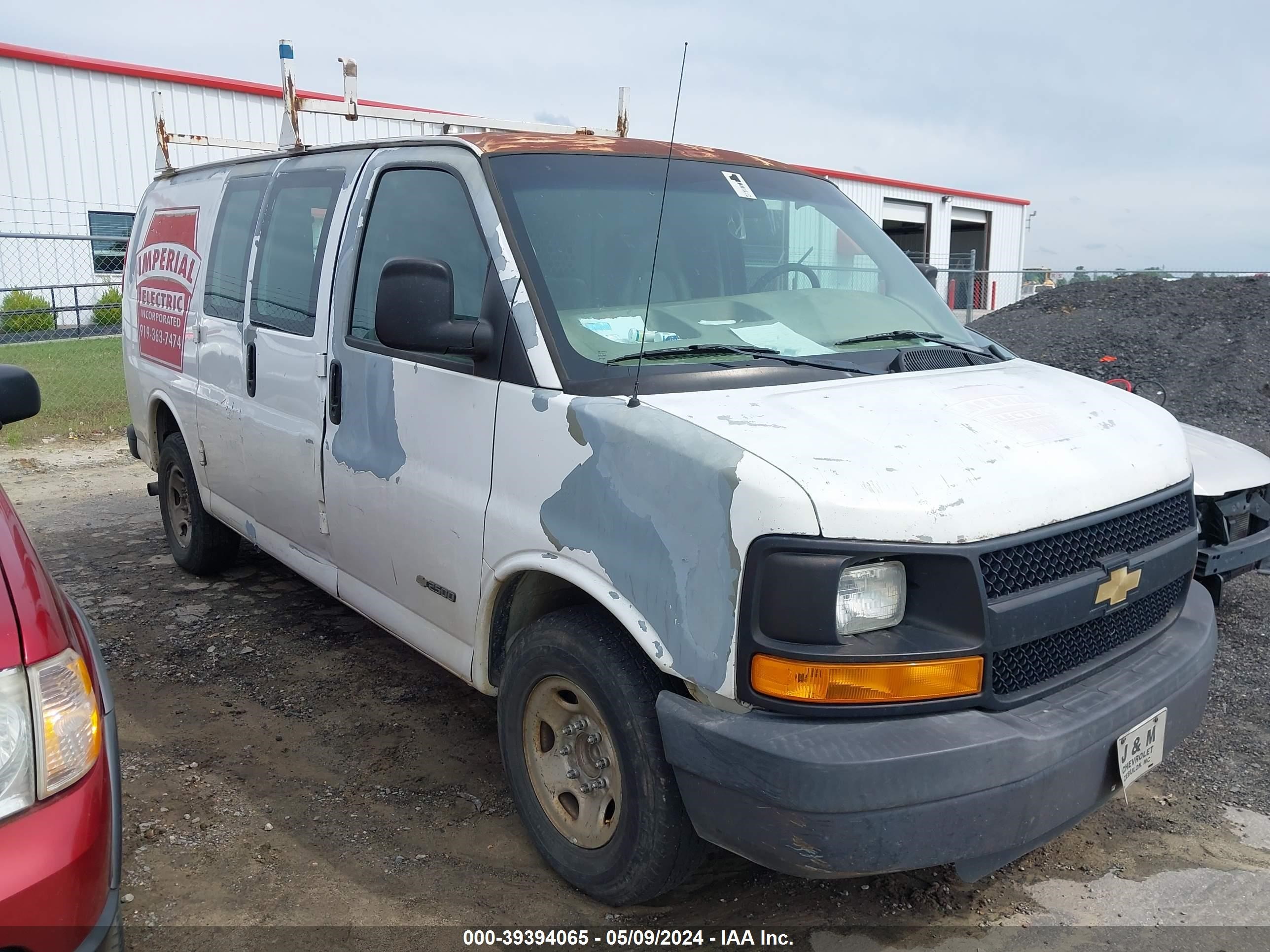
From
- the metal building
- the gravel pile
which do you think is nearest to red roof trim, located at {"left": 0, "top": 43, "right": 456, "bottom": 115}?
the metal building

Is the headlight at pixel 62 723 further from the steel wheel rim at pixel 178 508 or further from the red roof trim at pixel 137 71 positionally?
the red roof trim at pixel 137 71

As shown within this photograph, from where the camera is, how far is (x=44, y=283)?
19.1 metres

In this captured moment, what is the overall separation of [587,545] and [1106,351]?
11456mm

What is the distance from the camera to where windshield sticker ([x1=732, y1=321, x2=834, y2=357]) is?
9.97 ft

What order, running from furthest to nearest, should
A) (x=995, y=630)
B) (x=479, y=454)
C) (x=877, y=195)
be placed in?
(x=877, y=195) → (x=479, y=454) → (x=995, y=630)

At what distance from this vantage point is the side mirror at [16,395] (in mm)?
2928

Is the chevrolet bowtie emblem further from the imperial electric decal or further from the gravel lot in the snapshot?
the imperial electric decal

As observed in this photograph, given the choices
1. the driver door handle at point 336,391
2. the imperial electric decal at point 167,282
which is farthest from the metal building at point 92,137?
the driver door handle at point 336,391

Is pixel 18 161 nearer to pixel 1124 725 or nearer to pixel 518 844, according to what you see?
pixel 518 844

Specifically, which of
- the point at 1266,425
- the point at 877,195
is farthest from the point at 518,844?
the point at 877,195

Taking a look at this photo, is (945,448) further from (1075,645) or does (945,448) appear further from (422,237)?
(422,237)

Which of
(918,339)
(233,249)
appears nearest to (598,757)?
(918,339)

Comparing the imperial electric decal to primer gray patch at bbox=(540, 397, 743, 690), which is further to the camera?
the imperial electric decal

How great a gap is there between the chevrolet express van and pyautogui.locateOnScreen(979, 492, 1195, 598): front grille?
0.04ft
